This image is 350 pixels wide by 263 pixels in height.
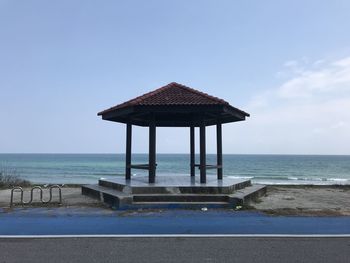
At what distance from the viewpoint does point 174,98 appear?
42.4 ft

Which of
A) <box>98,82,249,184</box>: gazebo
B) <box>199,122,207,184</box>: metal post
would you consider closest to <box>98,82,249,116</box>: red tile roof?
<box>98,82,249,184</box>: gazebo

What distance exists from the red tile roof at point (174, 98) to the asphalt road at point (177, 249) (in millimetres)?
6051

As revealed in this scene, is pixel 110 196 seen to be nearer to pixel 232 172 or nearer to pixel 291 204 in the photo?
pixel 291 204

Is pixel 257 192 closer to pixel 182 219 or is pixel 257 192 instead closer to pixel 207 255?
pixel 182 219

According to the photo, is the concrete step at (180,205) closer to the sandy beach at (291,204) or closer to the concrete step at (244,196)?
the concrete step at (244,196)

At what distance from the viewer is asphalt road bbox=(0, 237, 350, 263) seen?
5816 millimetres

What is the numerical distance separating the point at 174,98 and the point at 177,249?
23.6 ft

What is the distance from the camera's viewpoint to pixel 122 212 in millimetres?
10219

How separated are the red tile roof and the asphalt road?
605 centimetres

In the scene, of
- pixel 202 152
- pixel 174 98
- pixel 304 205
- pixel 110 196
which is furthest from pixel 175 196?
pixel 304 205

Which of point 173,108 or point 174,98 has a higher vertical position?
point 174,98

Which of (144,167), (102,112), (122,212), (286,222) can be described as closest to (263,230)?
(286,222)

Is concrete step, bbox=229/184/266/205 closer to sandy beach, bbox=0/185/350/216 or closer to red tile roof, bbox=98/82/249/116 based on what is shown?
sandy beach, bbox=0/185/350/216

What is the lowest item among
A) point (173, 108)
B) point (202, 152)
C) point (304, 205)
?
point (304, 205)
